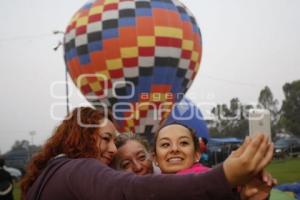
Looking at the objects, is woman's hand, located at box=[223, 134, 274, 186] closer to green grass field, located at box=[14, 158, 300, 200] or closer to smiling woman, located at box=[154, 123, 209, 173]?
smiling woman, located at box=[154, 123, 209, 173]

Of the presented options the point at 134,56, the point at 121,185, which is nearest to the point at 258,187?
the point at 121,185

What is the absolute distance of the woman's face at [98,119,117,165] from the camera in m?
1.74

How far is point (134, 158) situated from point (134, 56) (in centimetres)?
977

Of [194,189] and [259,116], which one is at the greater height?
[259,116]

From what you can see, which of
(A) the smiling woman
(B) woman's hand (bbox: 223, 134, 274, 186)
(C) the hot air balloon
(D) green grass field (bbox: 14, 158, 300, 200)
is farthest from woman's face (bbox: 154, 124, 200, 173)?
(C) the hot air balloon

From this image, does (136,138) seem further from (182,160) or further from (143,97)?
(143,97)

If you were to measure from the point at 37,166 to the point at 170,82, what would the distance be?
36.7ft

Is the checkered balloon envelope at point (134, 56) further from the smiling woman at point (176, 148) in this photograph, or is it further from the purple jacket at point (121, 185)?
the purple jacket at point (121, 185)

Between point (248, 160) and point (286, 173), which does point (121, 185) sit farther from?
point (286, 173)

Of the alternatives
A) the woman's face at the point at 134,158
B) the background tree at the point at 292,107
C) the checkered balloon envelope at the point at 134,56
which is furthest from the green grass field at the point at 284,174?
the background tree at the point at 292,107

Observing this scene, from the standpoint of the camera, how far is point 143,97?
12531 millimetres

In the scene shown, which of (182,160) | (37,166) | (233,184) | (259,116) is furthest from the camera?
(182,160)

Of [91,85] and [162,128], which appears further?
[91,85]

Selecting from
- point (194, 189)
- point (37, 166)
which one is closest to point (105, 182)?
point (194, 189)
